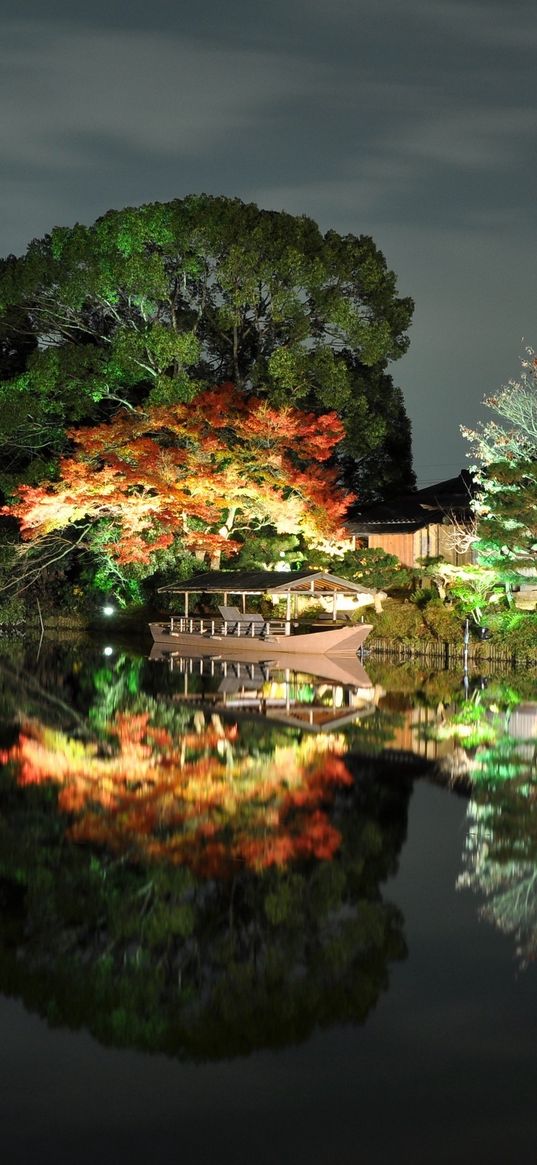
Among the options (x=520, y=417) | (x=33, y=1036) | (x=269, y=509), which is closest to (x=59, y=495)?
(x=269, y=509)

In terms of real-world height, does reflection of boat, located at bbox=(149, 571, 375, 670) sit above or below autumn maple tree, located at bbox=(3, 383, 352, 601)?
below

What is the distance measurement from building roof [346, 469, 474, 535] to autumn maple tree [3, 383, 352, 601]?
4054mm

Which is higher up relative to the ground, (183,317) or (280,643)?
(183,317)

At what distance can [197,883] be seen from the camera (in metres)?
9.22

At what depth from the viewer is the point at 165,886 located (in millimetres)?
9141

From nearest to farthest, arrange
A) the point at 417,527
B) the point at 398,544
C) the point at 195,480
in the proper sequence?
the point at 195,480 < the point at 417,527 < the point at 398,544

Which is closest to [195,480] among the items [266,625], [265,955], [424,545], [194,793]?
[266,625]

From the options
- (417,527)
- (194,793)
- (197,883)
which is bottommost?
(197,883)

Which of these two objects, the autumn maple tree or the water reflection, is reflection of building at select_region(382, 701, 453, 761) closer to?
the water reflection

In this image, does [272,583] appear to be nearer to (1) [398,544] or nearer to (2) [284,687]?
(2) [284,687]

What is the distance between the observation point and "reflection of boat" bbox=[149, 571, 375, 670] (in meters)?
30.4

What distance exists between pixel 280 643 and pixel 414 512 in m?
11.9

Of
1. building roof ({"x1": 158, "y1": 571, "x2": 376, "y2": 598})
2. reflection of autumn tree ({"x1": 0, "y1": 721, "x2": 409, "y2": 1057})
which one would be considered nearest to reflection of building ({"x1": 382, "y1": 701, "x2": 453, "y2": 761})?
reflection of autumn tree ({"x1": 0, "y1": 721, "x2": 409, "y2": 1057})

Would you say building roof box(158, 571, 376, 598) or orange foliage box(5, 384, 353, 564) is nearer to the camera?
building roof box(158, 571, 376, 598)
